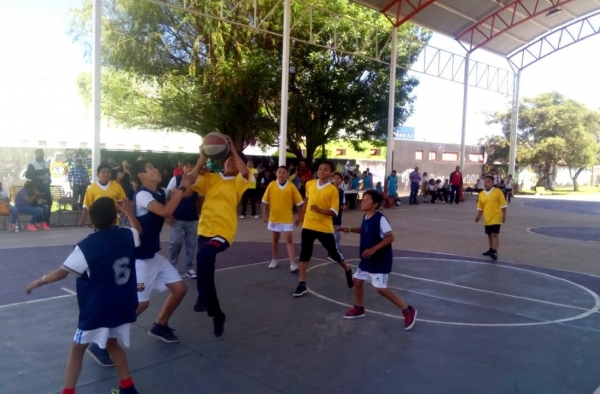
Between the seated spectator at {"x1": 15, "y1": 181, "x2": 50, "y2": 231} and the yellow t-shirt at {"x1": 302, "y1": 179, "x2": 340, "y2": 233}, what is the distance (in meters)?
8.49

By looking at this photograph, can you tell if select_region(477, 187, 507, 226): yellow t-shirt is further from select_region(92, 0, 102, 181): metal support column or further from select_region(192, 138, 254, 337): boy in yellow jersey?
select_region(92, 0, 102, 181): metal support column

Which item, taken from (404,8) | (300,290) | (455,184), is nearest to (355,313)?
(300,290)

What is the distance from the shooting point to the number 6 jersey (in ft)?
12.5

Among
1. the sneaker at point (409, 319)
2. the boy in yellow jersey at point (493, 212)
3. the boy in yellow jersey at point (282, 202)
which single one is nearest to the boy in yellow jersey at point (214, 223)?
the sneaker at point (409, 319)

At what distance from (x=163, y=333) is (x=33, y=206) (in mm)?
9543

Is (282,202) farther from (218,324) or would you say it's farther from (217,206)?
(218,324)

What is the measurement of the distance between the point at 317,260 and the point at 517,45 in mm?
25666

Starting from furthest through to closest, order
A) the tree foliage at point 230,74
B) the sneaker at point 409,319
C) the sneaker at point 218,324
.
→ the tree foliage at point 230,74
the sneaker at point 409,319
the sneaker at point 218,324

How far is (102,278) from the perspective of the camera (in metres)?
3.85

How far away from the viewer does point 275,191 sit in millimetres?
9227

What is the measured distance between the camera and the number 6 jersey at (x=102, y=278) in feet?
12.5

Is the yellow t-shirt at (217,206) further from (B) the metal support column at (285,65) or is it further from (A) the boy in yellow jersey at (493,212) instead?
(B) the metal support column at (285,65)

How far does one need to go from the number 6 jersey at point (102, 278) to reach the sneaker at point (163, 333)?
5.09ft

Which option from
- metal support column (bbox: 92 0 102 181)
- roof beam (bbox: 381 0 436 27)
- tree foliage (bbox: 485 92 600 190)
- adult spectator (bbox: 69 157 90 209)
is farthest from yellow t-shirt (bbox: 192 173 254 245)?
tree foliage (bbox: 485 92 600 190)
